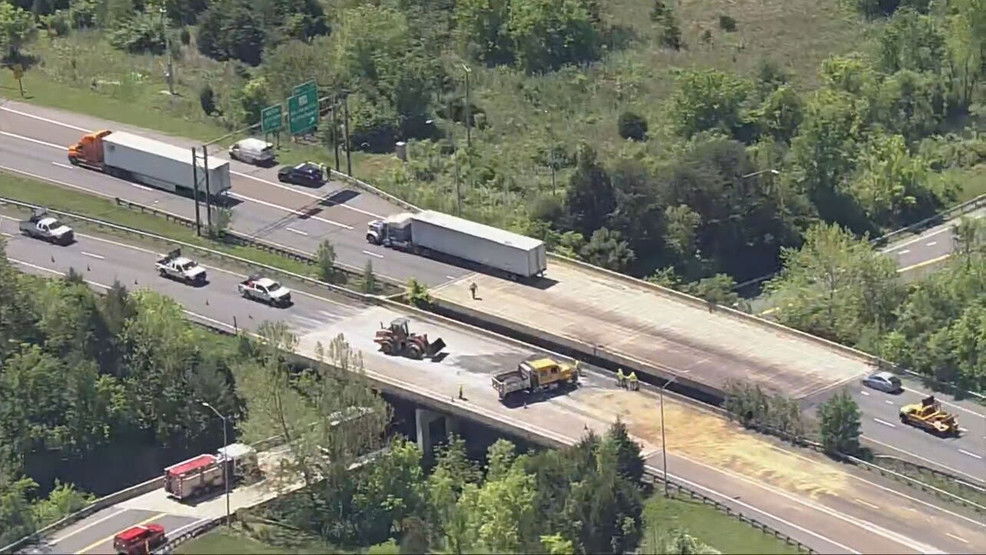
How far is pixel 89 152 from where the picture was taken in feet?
525

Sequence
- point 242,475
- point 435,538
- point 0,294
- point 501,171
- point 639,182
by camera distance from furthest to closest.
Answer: point 501,171 < point 639,182 < point 0,294 < point 242,475 < point 435,538

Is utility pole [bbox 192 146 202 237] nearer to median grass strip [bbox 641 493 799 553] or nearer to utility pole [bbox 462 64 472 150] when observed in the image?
utility pole [bbox 462 64 472 150]

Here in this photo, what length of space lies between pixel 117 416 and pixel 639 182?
38701 mm

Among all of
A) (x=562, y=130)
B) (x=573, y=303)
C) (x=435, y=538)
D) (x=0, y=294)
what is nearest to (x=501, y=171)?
(x=562, y=130)

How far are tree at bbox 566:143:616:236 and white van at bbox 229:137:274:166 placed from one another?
23.4 metres

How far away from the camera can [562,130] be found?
168 meters

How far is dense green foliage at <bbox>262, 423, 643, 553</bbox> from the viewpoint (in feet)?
368

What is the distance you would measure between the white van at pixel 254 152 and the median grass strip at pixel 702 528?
52.6 m

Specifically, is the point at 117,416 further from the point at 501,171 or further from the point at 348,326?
the point at 501,171

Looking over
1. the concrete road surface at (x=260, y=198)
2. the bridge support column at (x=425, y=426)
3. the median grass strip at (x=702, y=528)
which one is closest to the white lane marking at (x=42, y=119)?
the concrete road surface at (x=260, y=198)

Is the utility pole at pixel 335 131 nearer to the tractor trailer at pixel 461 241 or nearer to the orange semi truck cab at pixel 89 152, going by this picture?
the tractor trailer at pixel 461 241

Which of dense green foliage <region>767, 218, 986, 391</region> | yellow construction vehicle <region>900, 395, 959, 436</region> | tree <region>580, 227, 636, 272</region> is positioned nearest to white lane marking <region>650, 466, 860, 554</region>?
yellow construction vehicle <region>900, 395, 959, 436</region>

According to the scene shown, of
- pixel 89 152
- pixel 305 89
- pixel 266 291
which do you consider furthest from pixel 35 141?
pixel 266 291

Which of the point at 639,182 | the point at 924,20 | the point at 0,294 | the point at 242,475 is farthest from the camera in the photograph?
the point at 924,20
